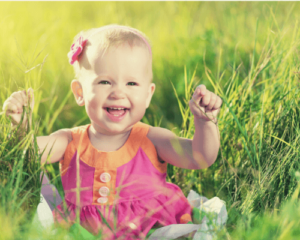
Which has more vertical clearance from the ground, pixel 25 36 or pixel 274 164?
pixel 25 36

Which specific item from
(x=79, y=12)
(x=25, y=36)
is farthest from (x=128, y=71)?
(x=79, y=12)

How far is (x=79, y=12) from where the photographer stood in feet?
16.4

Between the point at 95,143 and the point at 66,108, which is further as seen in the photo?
the point at 66,108

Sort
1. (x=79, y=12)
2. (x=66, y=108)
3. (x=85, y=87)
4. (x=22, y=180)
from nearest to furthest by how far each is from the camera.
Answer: (x=22, y=180)
(x=85, y=87)
(x=66, y=108)
(x=79, y=12)

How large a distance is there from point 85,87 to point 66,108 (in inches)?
46.3

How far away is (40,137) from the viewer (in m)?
1.72

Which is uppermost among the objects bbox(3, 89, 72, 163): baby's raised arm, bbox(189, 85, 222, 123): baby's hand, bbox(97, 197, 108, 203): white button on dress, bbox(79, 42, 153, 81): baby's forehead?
bbox(79, 42, 153, 81): baby's forehead

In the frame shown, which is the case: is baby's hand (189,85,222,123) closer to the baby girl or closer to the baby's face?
the baby girl

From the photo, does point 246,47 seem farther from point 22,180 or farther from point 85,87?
point 22,180

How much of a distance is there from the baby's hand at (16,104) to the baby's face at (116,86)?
0.26 metres

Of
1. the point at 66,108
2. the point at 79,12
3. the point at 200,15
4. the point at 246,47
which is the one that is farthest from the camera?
the point at 79,12

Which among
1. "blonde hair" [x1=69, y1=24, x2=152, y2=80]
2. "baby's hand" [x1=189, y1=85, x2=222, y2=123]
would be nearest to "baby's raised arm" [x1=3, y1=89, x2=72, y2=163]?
"blonde hair" [x1=69, y1=24, x2=152, y2=80]

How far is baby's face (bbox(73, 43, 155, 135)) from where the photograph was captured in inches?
62.3

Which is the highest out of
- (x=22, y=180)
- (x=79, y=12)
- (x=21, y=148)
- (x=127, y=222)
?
(x=79, y=12)
